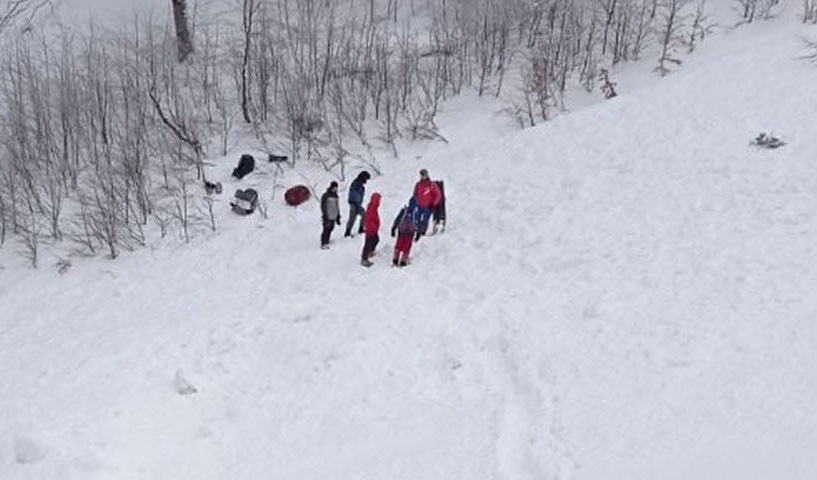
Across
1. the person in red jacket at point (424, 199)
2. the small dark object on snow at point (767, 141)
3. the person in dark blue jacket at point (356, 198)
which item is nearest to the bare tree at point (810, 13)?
the small dark object on snow at point (767, 141)

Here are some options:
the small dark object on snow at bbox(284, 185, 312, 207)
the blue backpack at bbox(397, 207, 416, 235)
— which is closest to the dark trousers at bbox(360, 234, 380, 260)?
the blue backpack at bbox(397, 207, 416, 235)

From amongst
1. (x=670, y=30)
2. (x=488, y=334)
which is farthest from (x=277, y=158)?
(x=670, y=30)

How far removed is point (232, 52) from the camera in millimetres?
21516

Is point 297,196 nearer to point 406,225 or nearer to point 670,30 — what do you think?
point 406,225

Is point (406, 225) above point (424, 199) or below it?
below

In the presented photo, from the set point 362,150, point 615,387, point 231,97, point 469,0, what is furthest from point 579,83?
point 615,387

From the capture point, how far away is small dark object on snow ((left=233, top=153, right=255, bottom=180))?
60.7 feet

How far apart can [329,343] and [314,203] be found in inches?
260

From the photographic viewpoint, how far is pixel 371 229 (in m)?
12.7

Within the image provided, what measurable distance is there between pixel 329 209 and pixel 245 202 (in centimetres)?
380

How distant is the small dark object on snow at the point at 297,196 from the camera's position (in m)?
16.9

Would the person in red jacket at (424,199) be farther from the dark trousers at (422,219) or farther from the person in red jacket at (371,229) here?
the person in red jacket at (371,229)

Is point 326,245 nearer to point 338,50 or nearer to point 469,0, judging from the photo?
point 338,50

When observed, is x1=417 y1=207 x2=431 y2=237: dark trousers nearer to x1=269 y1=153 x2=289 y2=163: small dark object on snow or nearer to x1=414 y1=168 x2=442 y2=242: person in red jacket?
x1=414 y1=168 x2=442 y2=242: person in red jacket
